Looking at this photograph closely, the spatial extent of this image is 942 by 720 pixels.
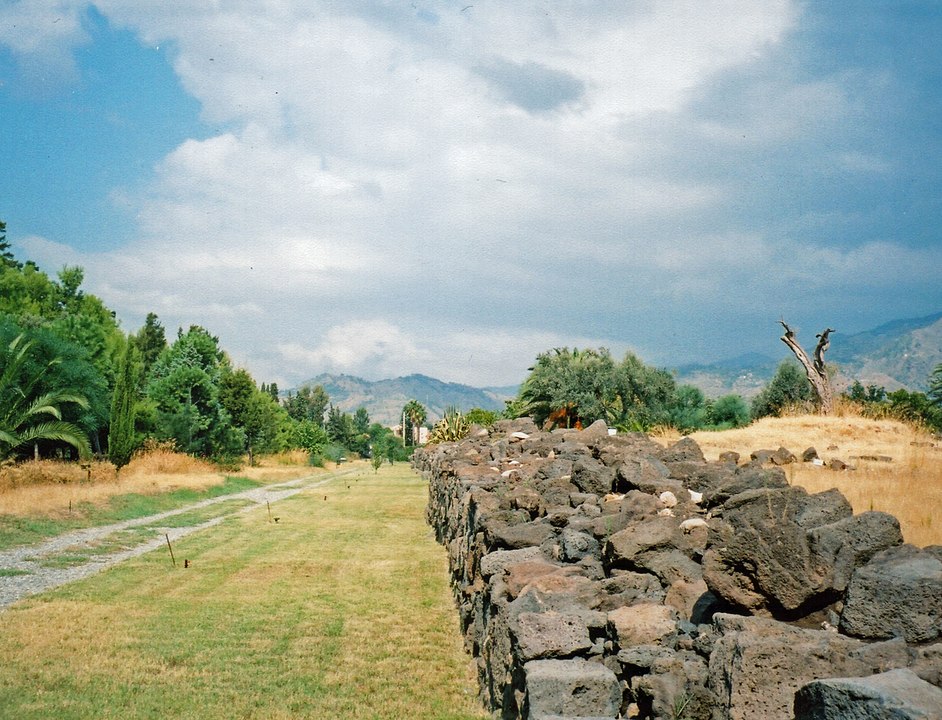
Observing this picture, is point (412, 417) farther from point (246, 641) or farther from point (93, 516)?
point (246, 641)

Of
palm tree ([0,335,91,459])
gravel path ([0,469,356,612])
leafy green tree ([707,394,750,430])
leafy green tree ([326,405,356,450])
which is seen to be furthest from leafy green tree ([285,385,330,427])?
gravel path ([0,469,356,612])

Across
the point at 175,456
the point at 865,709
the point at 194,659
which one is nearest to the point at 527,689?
the point at 865,709

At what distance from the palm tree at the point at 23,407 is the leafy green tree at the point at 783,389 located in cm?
3480

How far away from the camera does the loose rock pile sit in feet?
10.0

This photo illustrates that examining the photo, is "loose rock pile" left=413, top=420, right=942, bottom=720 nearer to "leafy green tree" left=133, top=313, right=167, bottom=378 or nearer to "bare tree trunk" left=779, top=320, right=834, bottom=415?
A: "bare tree trunk" left=779, top=320, right=834, bottom=415

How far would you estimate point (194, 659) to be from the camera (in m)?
8.04

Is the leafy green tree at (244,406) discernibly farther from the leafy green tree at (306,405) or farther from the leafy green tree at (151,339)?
the leafy green tree at (306,405)

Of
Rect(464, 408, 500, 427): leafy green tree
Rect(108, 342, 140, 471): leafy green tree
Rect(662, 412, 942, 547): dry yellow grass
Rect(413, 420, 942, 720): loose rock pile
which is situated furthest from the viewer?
Rect(464, 408, 500, 427): leafy green tree

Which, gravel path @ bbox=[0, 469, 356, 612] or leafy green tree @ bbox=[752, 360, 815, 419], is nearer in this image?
gravel path @ bbox=[0, 469, 356, 612]

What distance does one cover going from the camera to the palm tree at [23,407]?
2694 centimetres

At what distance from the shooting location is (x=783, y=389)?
41.9 meters

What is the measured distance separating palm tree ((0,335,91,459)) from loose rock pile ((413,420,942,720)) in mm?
26371

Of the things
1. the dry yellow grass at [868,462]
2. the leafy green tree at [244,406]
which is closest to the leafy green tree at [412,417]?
the leafy green tree at [244,406]

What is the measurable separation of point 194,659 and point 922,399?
42.2 metres
